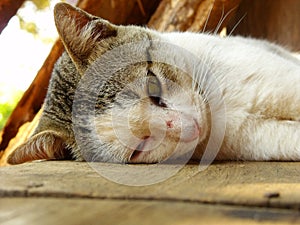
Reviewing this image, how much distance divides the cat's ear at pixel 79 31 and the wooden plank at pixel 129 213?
0.80m

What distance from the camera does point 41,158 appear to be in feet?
5.16

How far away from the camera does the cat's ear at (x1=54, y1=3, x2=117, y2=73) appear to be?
61.7 inches

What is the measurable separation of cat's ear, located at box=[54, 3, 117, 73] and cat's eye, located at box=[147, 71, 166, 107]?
261 millimetres

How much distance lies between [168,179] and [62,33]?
28.1 inches

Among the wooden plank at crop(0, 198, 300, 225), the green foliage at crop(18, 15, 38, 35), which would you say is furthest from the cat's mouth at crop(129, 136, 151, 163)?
the green foliage at crop(18, 15, 38, 35)

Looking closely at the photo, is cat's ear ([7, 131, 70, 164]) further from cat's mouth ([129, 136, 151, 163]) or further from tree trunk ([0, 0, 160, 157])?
tree trunk ([0, 0, 160, 157])

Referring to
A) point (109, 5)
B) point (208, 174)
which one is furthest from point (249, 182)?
point (109, 5)

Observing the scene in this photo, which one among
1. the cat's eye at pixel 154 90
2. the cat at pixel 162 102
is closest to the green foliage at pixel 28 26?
the cat at pixel 162 102

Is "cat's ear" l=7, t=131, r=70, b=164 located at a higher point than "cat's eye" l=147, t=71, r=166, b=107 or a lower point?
lower

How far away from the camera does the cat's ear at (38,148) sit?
60.4 inches

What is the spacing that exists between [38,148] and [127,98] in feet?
1.12

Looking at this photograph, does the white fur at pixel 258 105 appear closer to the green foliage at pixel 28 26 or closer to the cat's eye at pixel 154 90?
the cat's eye at pixel 154 90

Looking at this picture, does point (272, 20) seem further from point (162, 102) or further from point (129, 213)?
point (129, 213)

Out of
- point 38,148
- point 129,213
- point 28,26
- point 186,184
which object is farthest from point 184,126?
point 28,26
